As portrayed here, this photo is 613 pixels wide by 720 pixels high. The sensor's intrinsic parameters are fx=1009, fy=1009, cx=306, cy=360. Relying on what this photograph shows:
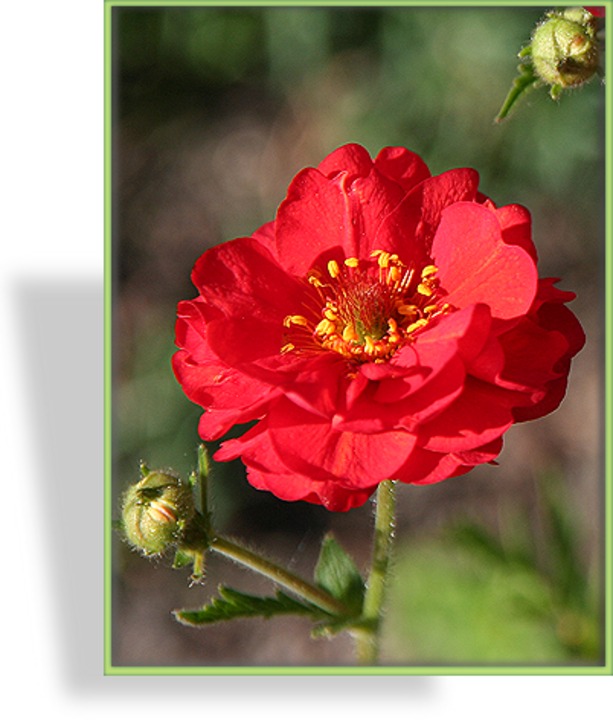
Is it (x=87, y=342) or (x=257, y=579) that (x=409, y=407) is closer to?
(x=87, y=342)

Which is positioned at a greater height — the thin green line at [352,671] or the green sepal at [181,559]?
the green sepal at [181,559]

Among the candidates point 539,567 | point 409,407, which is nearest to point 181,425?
point 539,567

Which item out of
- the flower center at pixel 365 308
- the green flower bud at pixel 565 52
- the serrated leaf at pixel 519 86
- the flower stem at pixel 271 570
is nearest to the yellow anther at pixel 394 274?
the flower center at pixel 365 308

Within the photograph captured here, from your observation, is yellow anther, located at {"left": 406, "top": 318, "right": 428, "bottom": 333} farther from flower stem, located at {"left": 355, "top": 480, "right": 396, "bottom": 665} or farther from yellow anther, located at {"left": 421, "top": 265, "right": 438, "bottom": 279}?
flower stem, located at {"left": 355, "top": 480, "right": 396, "bottom": 665}

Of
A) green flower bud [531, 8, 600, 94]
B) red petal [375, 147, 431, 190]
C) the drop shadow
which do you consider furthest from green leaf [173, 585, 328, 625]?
green flower bud [531, 8, 600, 94]

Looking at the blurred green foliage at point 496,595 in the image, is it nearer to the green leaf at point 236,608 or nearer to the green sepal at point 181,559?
the green leaf at point 236,608
